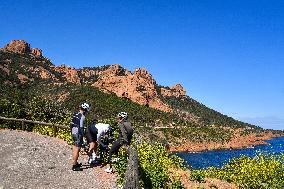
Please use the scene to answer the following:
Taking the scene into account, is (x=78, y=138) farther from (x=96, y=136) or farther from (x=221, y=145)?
(x=221, y=145)

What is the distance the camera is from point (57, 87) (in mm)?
135125

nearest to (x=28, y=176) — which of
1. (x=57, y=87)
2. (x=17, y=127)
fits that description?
(x=17, y=127)

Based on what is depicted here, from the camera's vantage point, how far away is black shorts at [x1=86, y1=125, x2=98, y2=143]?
14758 millimetres

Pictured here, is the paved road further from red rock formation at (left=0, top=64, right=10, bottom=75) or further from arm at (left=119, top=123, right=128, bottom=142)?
red rock formation at (left=0, top=64, right=10, bottom=75)

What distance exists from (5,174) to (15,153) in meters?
2.77

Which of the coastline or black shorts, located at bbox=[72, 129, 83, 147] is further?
the coastline

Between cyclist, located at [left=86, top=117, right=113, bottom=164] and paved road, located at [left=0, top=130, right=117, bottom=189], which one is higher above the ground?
cyclist, located at [left=86, top=117, right=113, bottom=164]

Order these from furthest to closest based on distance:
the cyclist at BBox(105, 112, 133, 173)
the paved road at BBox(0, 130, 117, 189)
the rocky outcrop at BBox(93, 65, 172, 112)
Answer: the rocky outcrop at BBox(93, 65, 172, 112), the cyclist at BBox(105, 112, 133, 173), the paved road at BBox(0, 130, 117, 189)

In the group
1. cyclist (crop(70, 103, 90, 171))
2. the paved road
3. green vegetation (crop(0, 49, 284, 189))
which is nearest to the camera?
the paved road

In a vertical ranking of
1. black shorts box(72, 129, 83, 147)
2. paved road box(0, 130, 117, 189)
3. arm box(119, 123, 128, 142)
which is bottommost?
paved road box(0, 130, 117, 189)

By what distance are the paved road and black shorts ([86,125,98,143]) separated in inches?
39.5

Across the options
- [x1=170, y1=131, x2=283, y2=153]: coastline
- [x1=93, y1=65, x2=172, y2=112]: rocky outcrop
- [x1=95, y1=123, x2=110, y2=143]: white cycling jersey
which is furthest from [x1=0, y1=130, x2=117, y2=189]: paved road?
[x1=93, y1=65, x2=172, y2=112]: rocky outcrop

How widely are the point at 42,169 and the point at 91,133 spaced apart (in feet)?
6.51

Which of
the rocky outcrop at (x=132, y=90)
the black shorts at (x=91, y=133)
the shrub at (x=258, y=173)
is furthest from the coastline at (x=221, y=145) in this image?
the black shorts at (x=91, y=133)
